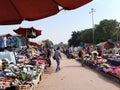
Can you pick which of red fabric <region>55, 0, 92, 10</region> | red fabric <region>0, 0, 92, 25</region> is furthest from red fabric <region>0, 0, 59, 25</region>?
red fabric <region>55, 0, 92, 10</region>

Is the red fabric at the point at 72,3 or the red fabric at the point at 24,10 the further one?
the red fabric at the point at 24,10

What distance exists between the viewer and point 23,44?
23.9m

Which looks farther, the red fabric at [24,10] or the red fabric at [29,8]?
the red fabric at [24,10]

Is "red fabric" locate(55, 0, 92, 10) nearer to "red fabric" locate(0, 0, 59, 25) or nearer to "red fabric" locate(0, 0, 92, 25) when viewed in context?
"red fabric" locate(0, 0, 92, 25)

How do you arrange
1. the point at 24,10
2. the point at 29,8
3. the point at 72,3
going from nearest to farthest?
the point at 72,3, the point at 29,8, the point at 24,10

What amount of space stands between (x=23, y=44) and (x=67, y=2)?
20.4m

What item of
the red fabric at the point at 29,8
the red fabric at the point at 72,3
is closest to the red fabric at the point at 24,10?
the red fabric at the point at 29,8

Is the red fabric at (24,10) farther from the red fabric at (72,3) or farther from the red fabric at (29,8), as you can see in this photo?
the red fabric at (72,3)

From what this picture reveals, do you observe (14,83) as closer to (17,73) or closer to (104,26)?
(17,73)

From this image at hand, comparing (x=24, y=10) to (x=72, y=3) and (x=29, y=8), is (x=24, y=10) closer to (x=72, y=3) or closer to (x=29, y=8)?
(x=29, y=8)

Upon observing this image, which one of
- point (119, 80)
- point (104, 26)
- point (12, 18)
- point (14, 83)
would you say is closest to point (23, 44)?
point (119, 80)

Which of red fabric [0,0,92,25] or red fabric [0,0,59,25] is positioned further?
red fabric [0,0,59,25]

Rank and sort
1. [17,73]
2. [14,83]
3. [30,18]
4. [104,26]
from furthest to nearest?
[104,26] → [17,73] → [14,83] → [30,18]

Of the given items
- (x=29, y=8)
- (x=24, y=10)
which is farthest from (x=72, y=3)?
(x=24, y=10)
